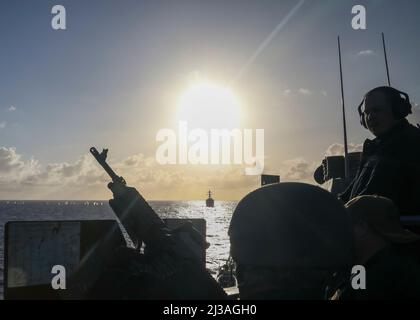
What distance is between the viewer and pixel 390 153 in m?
3.75

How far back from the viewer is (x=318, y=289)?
2311 millimetres

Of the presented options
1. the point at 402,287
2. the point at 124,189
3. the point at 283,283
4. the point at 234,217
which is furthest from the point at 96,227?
the point at 402,287

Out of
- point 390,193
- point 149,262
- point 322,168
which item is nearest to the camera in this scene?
point 149,262

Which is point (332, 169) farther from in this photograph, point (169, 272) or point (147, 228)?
point (169, 272)

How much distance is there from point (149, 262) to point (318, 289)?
0.93 metres

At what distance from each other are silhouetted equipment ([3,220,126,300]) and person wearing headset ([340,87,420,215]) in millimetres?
2491

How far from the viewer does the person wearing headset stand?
361cm

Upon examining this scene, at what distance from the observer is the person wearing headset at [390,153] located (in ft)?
11.8

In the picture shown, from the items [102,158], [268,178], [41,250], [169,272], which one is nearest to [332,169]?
[268,178]

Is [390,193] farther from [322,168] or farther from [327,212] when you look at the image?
[322,168]

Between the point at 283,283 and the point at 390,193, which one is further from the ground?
the point at 390,193

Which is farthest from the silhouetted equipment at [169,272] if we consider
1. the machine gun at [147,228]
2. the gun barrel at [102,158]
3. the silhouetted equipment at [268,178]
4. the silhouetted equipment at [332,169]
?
the silhouetted equipment at [332,169]

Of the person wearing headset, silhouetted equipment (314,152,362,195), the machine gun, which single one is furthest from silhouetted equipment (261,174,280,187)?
the person wearing headset
